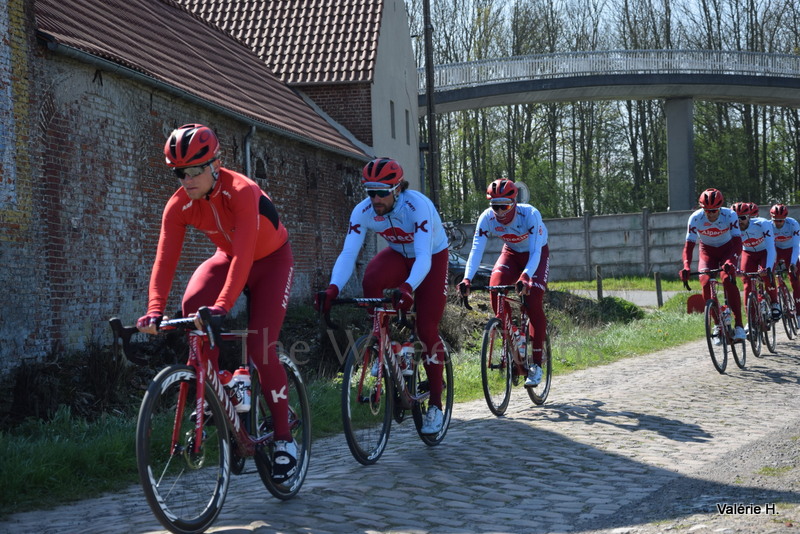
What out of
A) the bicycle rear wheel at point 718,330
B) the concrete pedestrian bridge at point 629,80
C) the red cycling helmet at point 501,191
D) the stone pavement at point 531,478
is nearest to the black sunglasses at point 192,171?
the stone pavement at point 531,478

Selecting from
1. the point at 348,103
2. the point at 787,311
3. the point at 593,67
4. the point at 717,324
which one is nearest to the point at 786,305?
the point at 787,311

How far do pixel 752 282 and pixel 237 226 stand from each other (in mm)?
10219

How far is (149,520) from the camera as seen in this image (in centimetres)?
527

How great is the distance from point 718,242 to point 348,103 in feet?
54.5

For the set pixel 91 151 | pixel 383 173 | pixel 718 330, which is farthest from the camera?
pixel 91 151

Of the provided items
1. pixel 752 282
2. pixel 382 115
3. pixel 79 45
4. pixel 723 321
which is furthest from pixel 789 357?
pixel 382 115

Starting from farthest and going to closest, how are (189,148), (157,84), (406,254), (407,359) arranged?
1. (157,84)
2. (406,254)
3. (407,359)
4. (189,148)

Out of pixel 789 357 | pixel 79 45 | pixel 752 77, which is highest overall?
pixel 752 77

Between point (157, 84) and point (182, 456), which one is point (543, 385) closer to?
point (182, 456)

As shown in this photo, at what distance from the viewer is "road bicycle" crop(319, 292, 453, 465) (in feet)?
21.2

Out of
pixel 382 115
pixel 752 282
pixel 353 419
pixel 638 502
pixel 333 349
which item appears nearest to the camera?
pixel 638 502

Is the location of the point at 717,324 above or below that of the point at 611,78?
below

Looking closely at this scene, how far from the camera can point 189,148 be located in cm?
502

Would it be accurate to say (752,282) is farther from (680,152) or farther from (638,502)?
(680,152)
